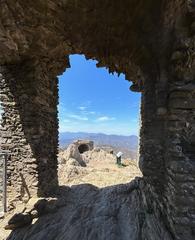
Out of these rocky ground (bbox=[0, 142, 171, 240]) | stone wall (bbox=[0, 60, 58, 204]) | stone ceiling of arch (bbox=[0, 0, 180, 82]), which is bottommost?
rocky ground (bbox=[0, 142, 171, 240])

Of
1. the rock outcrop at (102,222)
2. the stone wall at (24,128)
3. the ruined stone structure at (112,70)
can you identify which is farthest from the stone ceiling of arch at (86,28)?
the rock outcrop at (102,222)

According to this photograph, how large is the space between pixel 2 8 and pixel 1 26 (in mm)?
600

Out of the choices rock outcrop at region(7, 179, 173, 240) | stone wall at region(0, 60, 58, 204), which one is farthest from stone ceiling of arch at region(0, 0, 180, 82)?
rock outcrop at region(7, 179, 173, 240)

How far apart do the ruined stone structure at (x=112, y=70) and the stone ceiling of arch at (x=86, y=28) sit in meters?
0.02

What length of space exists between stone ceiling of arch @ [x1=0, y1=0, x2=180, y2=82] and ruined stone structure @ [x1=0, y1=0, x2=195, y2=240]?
0.02 metres

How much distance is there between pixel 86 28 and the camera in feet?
14.7

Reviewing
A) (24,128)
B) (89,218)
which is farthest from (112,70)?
(89,218)

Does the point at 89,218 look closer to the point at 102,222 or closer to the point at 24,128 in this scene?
the point at 102,222

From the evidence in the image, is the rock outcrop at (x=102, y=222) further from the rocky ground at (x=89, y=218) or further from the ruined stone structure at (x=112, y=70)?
the ruined stone structure at (x=112, y=70)

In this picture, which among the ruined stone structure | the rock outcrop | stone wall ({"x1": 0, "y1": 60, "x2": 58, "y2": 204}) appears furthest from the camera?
stone wall ({"x1": 0, "y1": 60, "x2": 58, "y2": 204})

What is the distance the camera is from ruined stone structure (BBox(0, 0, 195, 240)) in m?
3.29

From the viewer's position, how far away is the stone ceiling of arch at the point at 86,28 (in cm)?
387

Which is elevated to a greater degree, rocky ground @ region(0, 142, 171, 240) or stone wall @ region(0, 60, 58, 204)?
stone wall @ region(0, 60, 58, 204)

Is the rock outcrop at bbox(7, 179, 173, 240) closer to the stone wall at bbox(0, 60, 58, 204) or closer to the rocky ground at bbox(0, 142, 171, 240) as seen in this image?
the rocky ground at bbox(0, 142, 171, 240)
